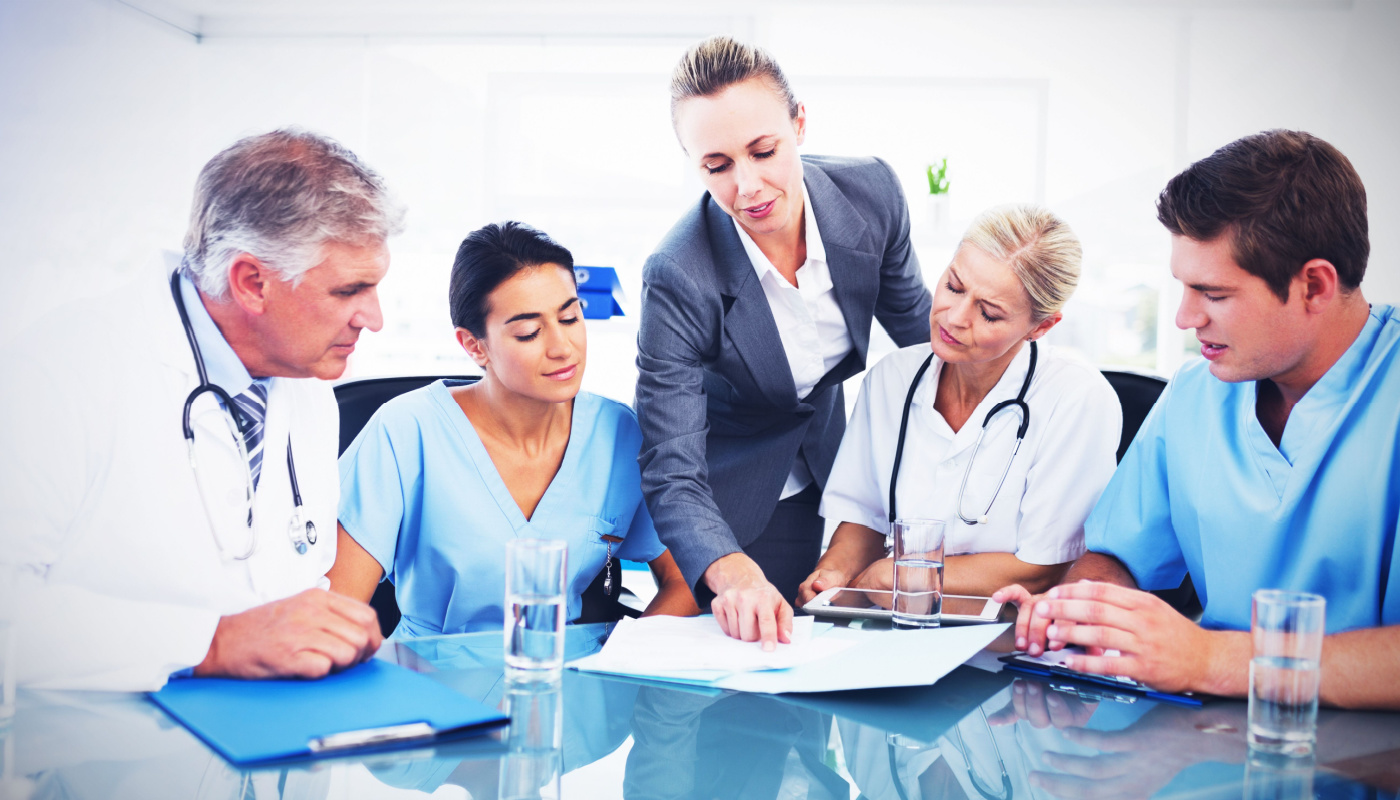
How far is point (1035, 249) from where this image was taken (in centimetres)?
175

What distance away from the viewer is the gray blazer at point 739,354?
1.64 m

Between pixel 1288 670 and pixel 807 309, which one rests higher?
pixel 807 309

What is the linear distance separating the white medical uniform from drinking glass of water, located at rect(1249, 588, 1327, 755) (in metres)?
0.80

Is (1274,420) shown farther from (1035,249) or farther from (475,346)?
(475,346)

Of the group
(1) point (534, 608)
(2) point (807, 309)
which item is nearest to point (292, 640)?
(1) point (534, 608)

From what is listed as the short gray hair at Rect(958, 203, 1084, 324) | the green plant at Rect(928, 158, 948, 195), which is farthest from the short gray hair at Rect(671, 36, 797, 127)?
the green plant at Rect(928, 158, 948, 195)

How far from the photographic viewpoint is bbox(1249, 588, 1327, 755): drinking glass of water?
89cm

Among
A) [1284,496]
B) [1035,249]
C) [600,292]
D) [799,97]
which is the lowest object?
[1284,496]

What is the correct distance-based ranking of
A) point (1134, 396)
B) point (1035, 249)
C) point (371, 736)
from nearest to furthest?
1. point (371, 736)
2. point (1035, 249)
3. point (1134, 396)

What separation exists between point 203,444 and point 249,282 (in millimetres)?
210

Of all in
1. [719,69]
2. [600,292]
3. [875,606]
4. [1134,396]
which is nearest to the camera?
[875,606]

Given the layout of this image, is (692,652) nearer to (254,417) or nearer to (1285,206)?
(254,417)

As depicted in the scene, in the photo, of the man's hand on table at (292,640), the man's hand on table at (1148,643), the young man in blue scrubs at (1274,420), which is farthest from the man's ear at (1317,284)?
the man's hand on table at (292,640)

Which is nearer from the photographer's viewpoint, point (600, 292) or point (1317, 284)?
point (1317, 284)
